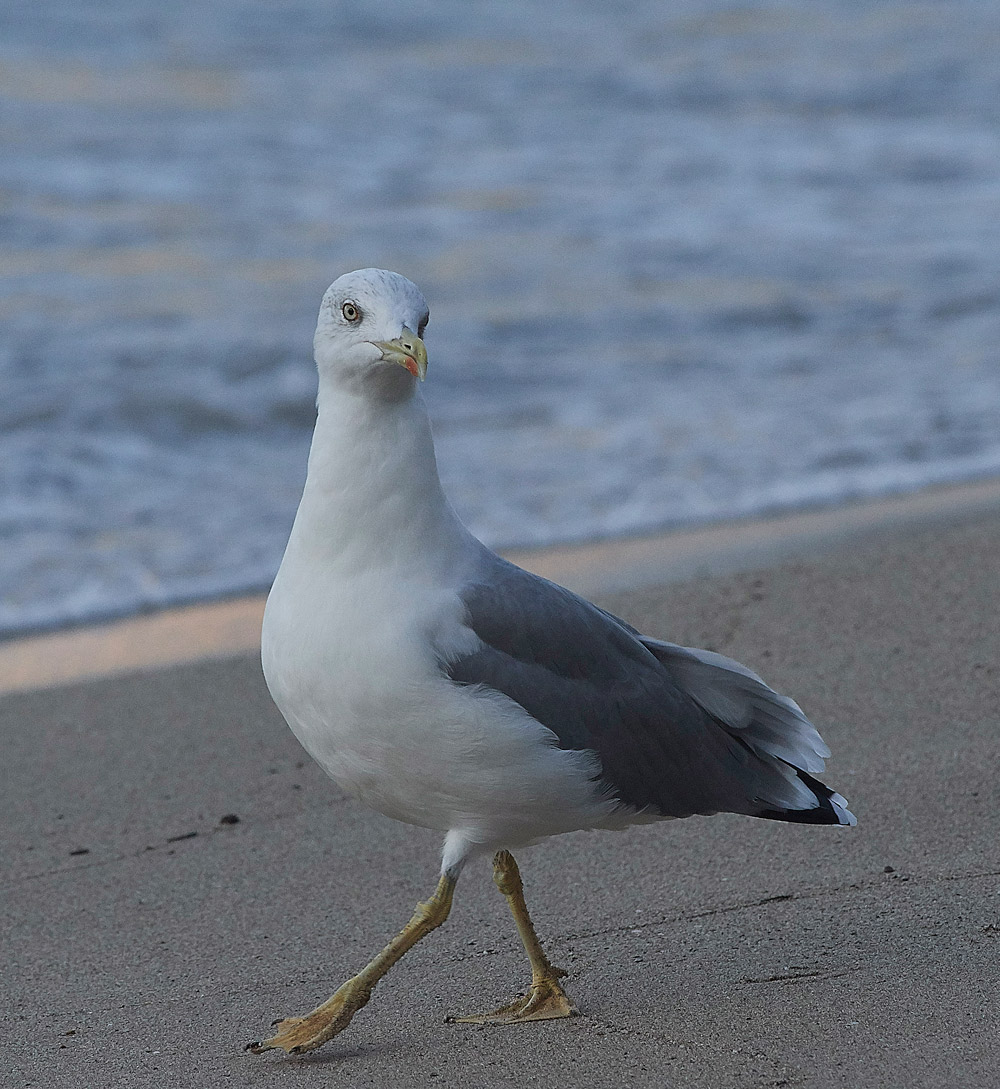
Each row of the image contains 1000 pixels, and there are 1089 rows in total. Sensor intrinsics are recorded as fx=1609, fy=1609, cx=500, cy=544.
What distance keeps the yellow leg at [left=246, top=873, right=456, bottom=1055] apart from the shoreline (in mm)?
2563

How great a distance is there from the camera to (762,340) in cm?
1017

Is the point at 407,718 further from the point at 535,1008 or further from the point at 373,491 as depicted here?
the point at 535,1008

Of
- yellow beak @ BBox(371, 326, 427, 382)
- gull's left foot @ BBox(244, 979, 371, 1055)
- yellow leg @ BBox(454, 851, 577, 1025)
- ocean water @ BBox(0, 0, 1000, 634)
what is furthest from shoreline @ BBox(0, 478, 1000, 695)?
yellow beak @ BBox(371, 326, 427, 382)

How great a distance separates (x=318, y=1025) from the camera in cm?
282

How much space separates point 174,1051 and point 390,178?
12.6 metres

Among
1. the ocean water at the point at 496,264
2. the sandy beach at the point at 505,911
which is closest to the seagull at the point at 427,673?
the sandy beach at the point at 505,911

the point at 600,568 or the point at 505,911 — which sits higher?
the point at 600,568

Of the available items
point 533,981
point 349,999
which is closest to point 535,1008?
point 533,981

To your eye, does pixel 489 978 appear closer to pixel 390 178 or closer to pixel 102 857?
pixel 102 857

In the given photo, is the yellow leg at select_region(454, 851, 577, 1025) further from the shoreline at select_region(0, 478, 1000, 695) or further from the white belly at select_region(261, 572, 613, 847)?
the shoreline at select_region(0, 478, 1000, 695)

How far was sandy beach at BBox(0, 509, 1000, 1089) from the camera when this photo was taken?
108 inches

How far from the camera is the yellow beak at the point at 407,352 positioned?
8.62 feet

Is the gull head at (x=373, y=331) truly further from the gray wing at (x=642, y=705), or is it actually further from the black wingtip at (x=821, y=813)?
the black wingtip at (x=821, y=813)

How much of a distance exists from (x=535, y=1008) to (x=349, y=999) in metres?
0.34
